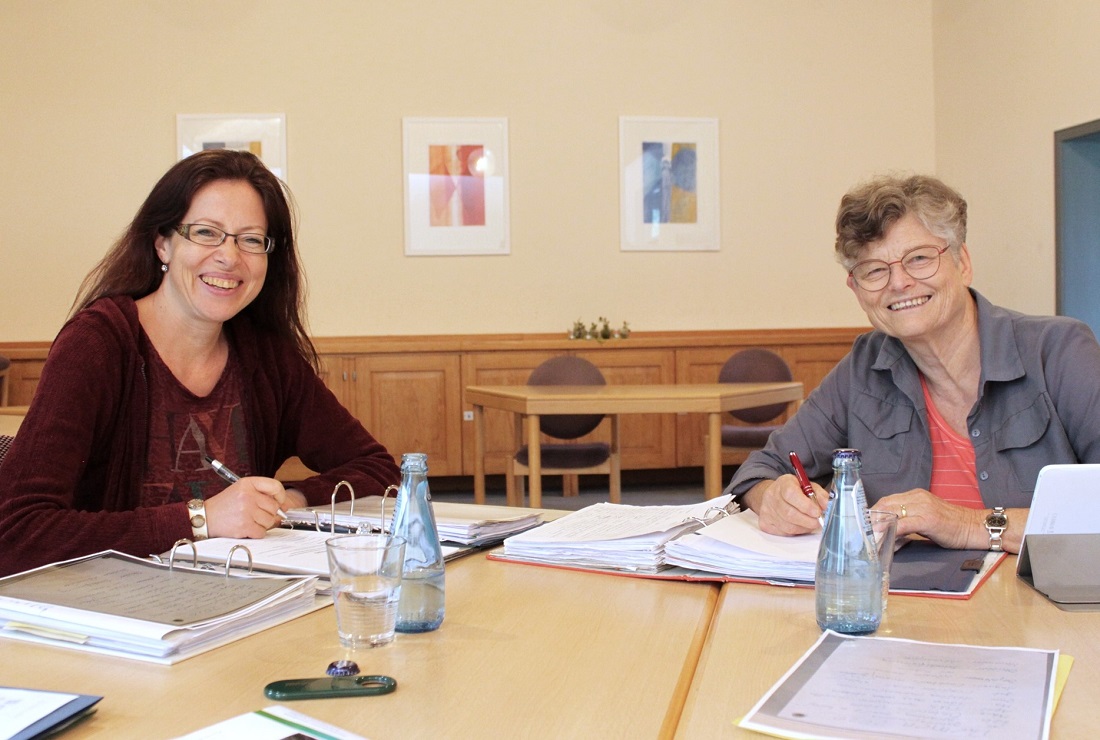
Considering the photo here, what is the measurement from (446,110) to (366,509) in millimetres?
5536

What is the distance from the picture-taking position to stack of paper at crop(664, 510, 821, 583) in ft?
4.70

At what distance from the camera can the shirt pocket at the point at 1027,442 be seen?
74.4 inches

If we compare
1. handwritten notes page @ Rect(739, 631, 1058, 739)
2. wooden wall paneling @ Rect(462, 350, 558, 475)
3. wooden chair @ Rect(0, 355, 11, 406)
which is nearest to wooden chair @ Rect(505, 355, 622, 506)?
wooden wall paneling @ Rect(462, 350, 558, 475)

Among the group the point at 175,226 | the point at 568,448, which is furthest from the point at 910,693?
the point at 568,448

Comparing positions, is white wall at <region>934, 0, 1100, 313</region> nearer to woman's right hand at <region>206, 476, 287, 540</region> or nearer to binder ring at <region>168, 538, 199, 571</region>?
woman's right hand at <region>206, 476, 287, 540</region>

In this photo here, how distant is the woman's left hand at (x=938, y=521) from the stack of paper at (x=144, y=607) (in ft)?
2.89

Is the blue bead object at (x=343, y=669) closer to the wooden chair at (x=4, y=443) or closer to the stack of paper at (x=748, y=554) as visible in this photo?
the stack of paper at (x=748, y=554)

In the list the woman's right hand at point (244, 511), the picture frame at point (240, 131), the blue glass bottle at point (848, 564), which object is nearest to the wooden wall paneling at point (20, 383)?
the picture frame at point (240, 131)

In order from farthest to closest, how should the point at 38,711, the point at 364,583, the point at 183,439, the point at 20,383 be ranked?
1. the point at 20,383
2. the point at 183,439
3. the point at 364,583
4. the point at 38,711

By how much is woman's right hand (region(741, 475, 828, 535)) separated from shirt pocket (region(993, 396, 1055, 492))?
52 centimetres

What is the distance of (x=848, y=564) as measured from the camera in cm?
117

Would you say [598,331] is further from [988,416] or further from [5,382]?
[988,416]

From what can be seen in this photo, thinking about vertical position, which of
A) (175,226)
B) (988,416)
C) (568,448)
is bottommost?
(568,448)

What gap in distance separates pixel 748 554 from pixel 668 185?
5868 mm
